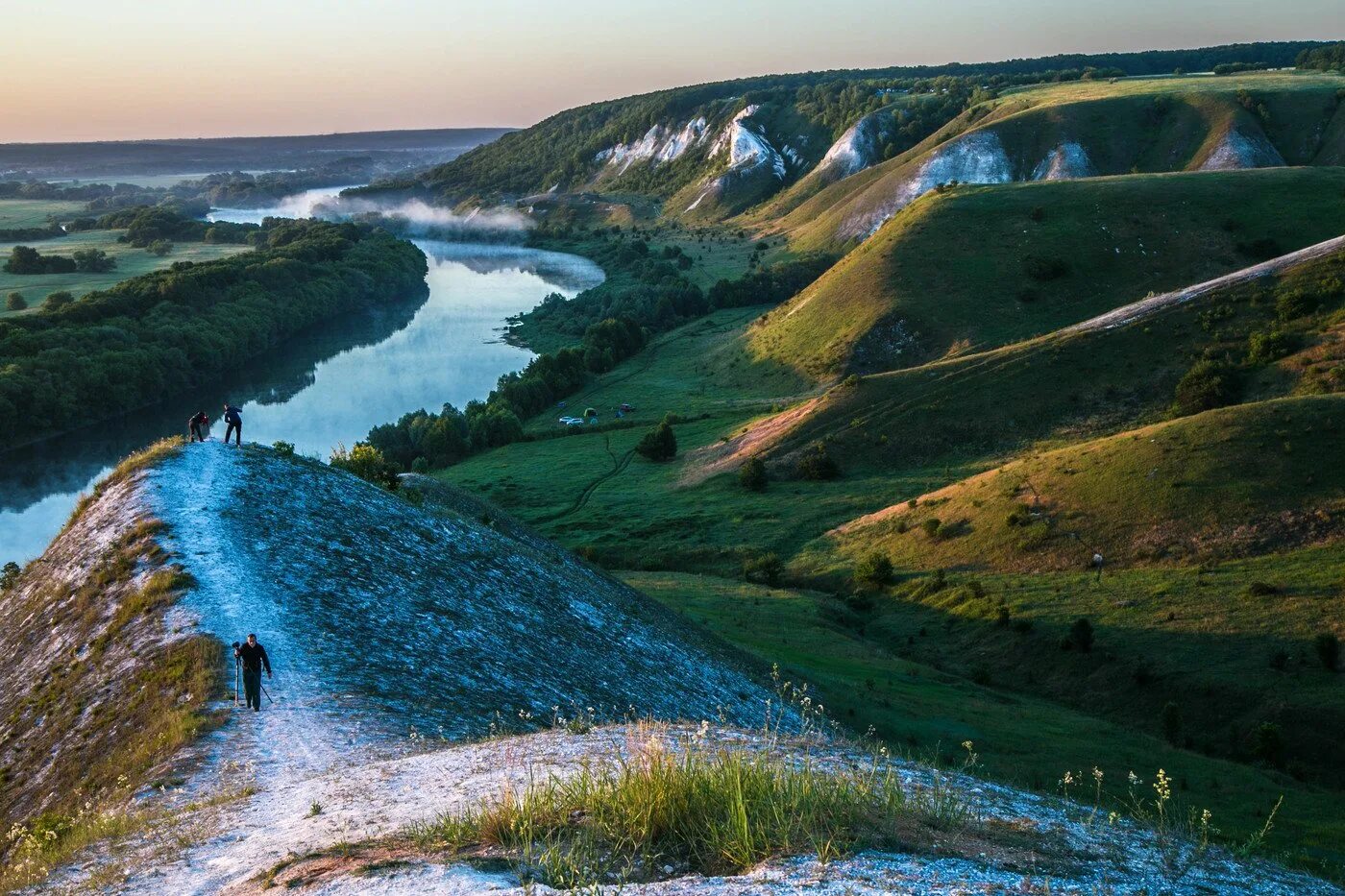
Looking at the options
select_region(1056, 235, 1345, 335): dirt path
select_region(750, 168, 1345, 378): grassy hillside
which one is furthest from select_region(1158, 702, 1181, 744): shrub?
select_region(750, 168, 1345, 378): grassy hillside

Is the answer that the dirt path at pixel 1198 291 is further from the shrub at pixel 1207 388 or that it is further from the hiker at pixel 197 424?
the hiker at pixel 197 424

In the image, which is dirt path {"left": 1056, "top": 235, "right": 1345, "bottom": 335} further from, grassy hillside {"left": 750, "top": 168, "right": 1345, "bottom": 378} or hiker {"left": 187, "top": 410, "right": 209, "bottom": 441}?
hiker {"left": 187, "top": 410, "right": 209, "bottom": 441}

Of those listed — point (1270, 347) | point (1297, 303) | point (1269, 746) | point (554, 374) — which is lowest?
point (1269, 746)

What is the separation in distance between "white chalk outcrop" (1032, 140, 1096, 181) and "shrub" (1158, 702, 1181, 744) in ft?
471

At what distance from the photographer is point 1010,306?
335 feet

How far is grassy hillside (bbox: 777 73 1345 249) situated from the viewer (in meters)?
160

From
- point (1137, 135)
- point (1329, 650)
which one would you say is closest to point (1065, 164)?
point (1137, 135)

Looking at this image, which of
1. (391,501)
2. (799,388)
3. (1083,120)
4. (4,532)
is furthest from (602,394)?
(1083,120)

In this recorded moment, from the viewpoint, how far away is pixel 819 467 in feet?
248

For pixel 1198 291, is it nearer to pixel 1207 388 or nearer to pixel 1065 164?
pixel 1207 388

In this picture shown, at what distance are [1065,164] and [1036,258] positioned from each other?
70.3m

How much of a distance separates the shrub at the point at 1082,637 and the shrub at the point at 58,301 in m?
Answer: 121

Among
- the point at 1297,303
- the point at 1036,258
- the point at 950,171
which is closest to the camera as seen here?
the point at 1297,303

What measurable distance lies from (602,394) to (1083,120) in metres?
112
